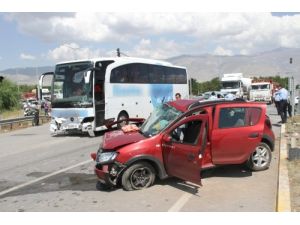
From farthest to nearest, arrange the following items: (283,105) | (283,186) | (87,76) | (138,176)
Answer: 1. (283,105)
2. (87,76)
3. (138,176)
4. (283,186)

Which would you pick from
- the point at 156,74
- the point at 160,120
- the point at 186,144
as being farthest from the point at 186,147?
the point at 156,74

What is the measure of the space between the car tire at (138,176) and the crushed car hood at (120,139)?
17.7 inches

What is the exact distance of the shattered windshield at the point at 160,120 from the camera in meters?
8.09

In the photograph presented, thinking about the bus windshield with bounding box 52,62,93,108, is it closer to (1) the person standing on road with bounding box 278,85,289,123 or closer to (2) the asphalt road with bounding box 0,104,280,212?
(2) the asphalt road with bounding box 0,104,280,212

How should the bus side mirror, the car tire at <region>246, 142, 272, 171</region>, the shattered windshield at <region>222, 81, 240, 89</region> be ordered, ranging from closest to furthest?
the car tire at <region>246, 142, 272, 171</region>, the bus side mirror, the shattered windshield at <region>222, 81, 240, 89</region>

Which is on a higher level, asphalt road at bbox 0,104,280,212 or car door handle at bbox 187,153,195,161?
car door handle at bbox 187,153,195,161

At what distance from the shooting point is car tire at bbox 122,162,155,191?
755 centimetres

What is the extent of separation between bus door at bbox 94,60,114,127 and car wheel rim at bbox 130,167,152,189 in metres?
9.18

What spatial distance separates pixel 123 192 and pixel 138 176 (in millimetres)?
407

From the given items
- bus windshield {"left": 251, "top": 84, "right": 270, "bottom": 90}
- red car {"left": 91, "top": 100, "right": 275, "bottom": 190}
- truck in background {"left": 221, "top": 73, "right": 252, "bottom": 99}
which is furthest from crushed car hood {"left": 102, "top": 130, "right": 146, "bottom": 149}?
bus windshield {"left": 251, "top": 84, "right": 270, "bottom": 90}

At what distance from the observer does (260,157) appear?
888 cm

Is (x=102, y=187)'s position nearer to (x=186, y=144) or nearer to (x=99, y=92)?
(x=186, y=144)

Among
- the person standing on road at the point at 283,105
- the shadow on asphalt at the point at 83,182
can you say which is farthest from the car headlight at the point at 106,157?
the person standing on road at the point at 283,105

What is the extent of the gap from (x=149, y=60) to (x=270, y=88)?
2517cm
